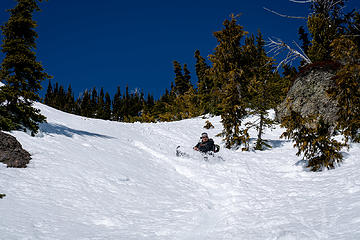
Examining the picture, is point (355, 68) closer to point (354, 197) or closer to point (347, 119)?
point (347, 119)

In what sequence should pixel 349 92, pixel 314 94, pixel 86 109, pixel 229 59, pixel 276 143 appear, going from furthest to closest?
pixel 86 109 < pixel 229 59 < pixel 314 94 < pixel 276 143 < pixel 349 92

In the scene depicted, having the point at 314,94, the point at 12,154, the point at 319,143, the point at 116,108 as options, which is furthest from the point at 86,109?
the point at 319,143

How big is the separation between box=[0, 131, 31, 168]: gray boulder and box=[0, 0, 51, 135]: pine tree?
2.87 meters

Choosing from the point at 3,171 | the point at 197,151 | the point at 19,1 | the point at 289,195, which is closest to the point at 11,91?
the point at 19,1

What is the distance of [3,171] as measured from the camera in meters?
6.21

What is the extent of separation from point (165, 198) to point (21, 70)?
9093 mm

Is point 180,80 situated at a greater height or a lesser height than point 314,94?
greater

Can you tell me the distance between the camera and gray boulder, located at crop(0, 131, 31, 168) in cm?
678

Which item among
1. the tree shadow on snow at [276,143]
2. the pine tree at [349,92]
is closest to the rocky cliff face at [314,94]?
the tree shadow on snow at [276,143]

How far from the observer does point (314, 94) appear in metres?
16.7

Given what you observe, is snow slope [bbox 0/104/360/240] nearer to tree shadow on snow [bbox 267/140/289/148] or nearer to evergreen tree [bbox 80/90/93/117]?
tree shadow on snow [bbox 267/140/289/148]

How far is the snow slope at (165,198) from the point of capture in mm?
4438

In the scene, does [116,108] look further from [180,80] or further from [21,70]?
[21,70]

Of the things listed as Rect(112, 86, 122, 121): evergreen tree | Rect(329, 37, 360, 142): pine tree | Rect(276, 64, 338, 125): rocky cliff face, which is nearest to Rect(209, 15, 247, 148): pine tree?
Rect(276, 64, 338, 125): rocky cliff face
